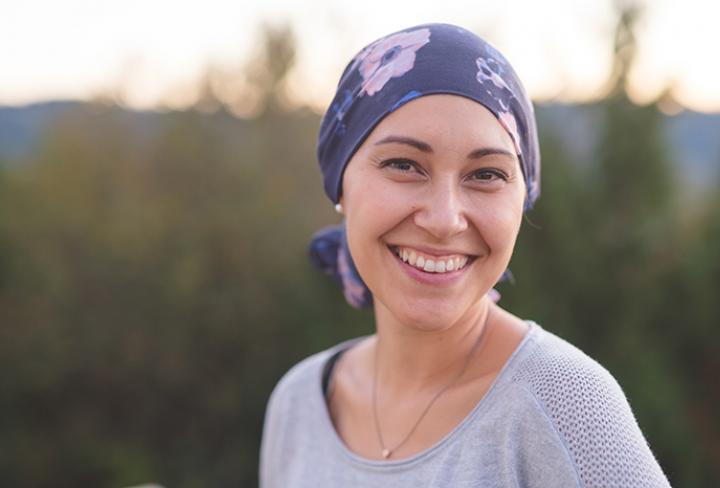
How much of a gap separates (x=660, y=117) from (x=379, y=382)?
541cm

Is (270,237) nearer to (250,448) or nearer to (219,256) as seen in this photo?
(219,256)

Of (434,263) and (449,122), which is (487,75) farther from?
(434,263)

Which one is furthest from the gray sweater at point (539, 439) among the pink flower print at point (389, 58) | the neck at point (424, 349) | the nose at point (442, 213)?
the pink flower print at point (389, 58)

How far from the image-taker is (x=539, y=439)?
1.32 metres

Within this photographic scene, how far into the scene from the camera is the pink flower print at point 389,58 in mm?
1476

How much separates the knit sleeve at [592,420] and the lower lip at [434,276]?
0.74 ft

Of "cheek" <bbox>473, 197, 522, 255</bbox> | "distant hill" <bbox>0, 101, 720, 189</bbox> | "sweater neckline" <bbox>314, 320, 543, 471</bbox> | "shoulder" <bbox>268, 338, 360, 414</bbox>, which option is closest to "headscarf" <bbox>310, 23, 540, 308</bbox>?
"cheek" <bbox>473, 197, 522, 255</bbox>

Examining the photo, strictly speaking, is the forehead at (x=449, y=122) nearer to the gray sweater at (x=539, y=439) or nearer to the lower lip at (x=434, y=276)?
the lower lip at (x=434, y=276)

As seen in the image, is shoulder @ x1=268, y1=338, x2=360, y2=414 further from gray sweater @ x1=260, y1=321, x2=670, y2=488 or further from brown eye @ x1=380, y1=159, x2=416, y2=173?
brown eye @ x1=380, y1=159, x2=416, y2=173

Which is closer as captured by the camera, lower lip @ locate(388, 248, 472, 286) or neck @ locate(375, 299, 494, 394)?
lower lip @ locate(388, 248, 472, 286)

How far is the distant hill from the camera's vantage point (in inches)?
263

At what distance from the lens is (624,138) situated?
21.3 ft

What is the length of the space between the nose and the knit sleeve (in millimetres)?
309

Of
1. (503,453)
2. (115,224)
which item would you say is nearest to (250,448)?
(115,224)
